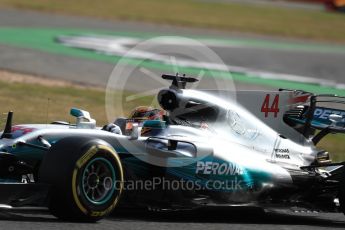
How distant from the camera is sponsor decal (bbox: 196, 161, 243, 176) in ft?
27.7

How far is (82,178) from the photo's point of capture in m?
7.57

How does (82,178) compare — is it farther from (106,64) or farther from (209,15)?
(209,15)

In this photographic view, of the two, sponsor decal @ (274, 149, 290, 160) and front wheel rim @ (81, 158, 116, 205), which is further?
sponsor decal @ (274, 149, 290, 160)

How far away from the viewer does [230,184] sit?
859 cm

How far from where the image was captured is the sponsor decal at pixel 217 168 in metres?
8.45

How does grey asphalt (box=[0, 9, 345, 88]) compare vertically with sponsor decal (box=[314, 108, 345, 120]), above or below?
above

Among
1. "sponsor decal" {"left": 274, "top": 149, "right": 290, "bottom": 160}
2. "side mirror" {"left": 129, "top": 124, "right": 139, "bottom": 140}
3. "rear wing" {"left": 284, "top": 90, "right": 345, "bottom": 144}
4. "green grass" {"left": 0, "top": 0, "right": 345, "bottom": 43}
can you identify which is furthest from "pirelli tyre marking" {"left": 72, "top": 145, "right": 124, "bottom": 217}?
"green grass" {"left": 0, "top": 0, "right": 345, "bottom": 43}

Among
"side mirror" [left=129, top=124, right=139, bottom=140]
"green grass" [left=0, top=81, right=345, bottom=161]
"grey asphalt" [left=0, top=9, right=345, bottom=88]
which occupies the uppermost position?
"grey asphalt" [left=0, top=9, right=345, bottom=88]

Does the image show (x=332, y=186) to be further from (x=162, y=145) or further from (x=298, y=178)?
(x=162, y=145)

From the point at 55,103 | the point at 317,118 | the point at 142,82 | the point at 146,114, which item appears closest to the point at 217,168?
Result: the point at 146,114

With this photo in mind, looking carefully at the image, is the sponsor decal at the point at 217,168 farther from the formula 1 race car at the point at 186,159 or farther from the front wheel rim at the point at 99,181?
the front wheel rim at the point at 99,181

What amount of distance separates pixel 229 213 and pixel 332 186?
1100 mm

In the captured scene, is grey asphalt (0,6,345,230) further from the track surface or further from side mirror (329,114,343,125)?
side mirror (329,114,343,125)

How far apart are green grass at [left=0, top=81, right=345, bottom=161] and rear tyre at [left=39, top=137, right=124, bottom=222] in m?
5.58
